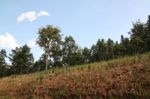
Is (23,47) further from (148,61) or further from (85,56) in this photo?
(148,61)

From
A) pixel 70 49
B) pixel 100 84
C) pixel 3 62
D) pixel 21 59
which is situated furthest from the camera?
pixel 3 62

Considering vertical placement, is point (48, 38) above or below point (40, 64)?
above

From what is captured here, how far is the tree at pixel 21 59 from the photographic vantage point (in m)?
58.4

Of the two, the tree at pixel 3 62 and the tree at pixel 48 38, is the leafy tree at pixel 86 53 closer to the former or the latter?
the tree at pixel 48 38

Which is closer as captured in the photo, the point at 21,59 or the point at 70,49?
the point at 70,49

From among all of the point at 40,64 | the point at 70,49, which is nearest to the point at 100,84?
the point at 70,49

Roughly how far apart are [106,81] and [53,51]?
1449 inches

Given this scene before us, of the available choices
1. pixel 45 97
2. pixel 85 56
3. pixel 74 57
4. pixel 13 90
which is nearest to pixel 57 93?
pixel 45 97

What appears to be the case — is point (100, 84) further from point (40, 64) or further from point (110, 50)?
point (40, 64)

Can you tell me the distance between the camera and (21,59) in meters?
58.2

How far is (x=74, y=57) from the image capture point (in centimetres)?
5528

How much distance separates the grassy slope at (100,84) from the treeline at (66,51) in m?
25.7

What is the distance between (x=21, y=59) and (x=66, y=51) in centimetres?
972

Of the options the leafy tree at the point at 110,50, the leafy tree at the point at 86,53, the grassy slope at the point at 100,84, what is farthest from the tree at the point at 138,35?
the grassy slope at the point at 100,84
